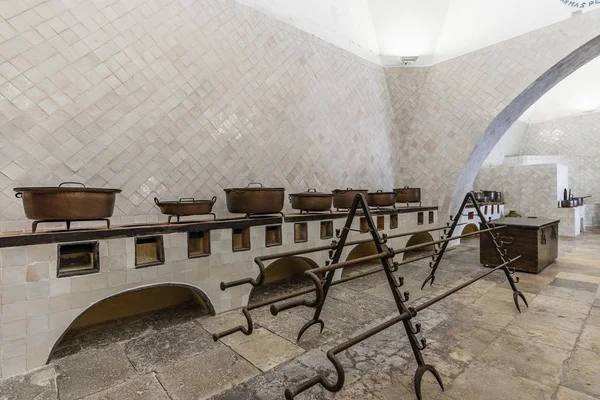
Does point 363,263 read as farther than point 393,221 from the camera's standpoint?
Yes

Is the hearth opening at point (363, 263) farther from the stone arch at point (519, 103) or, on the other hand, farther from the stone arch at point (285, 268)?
the stone arch at point (519, 103)

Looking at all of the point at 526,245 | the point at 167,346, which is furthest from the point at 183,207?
the point at 526,245

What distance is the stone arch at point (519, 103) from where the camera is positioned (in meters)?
4.32

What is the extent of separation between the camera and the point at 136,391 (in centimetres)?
162

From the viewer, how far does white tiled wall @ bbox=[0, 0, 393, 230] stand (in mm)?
2324

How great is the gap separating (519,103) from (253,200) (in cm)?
468

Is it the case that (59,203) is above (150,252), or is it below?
above

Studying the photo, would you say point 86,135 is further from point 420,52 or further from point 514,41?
point 514,41

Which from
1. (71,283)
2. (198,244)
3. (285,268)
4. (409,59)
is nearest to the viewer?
(71,283)

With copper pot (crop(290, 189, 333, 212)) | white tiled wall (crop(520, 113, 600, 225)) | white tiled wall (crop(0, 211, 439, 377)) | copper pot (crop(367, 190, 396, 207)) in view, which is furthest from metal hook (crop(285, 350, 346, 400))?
white tiled wall (crop(520, 113, 600, 225))

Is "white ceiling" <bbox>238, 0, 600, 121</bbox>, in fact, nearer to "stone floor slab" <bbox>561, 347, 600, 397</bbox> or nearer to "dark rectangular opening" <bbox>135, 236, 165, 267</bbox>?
"dark rectangular opening" <bbox>135, 236, 165, 267</bbox>

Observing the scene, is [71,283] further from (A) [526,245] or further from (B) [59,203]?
(A) [526,245]

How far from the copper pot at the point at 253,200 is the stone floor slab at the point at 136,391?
1481 millimetres

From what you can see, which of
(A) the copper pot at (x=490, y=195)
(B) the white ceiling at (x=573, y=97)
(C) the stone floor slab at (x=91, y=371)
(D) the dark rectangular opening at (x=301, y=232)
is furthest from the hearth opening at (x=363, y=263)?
(B) the white ceiling at (x=573, y=97)
